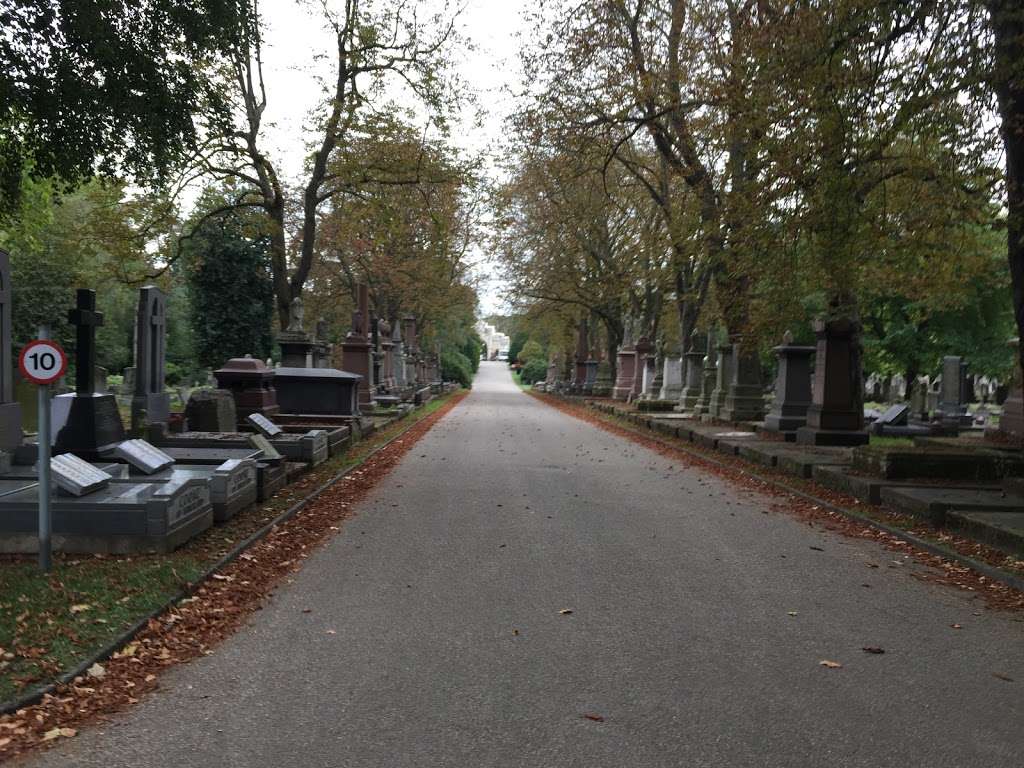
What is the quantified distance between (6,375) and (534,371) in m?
95.5

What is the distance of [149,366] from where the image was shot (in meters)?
12.0

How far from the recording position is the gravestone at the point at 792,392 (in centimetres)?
1808

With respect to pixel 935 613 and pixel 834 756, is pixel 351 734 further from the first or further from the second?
pixel 935 613

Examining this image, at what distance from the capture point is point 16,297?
118 ft

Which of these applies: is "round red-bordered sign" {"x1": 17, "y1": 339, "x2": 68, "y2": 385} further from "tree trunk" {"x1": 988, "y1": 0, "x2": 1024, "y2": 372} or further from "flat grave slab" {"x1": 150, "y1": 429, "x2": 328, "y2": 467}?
"tree trunk" {"x1": 988, "y1": 0, "x2": 1024, "y2": 372}

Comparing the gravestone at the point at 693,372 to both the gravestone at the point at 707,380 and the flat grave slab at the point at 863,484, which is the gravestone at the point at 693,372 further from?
the flat grave slab at the point at 863,484

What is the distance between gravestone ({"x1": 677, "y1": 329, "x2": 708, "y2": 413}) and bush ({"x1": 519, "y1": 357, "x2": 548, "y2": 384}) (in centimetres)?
7109

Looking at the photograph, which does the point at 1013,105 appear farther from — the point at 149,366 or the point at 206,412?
the point at 149,366

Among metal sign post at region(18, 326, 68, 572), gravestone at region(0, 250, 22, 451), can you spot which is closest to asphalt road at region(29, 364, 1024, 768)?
metal sign post at region(18, 326, 68, 572)

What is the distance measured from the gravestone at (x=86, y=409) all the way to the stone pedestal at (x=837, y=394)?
40.9 ft

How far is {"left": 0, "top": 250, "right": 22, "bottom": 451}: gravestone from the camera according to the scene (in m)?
8.59

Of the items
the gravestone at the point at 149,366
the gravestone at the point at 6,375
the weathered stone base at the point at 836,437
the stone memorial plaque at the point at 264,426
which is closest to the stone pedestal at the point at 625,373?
the weathered stone base at the point at 836,437

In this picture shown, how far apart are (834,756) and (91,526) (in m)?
5.55

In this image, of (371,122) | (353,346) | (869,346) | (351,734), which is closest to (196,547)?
(351,734)
